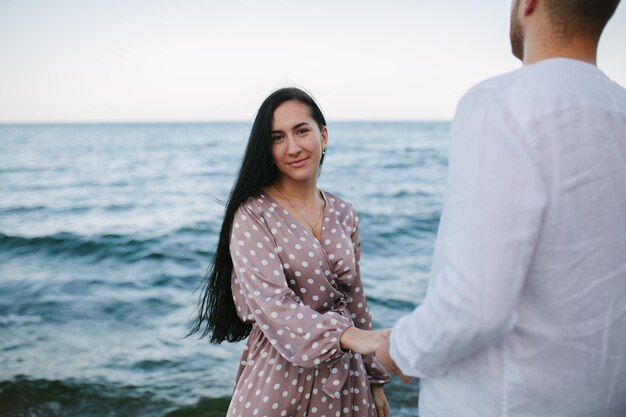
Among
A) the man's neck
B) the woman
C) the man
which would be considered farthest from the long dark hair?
the man's neck

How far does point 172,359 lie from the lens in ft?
19.2

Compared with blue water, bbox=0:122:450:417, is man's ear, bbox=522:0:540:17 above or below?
above

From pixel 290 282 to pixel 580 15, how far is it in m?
1.44

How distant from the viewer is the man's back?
3.79 ft

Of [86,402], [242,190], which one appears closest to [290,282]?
[242,190]

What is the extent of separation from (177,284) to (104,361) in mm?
3188

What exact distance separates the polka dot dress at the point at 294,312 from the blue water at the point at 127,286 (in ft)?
8.69

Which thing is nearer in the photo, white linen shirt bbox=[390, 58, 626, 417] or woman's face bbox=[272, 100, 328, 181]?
white linen shirt bbox=[390, 58, 626, 417]

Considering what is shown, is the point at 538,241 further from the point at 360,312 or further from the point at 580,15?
the point at 360,312

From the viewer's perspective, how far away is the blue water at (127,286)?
5.08 metres

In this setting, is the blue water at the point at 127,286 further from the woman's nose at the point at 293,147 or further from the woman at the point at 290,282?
the woman's nose at the point at 293,147

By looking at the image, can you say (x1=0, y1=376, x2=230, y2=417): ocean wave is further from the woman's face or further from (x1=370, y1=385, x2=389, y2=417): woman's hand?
the woman's face

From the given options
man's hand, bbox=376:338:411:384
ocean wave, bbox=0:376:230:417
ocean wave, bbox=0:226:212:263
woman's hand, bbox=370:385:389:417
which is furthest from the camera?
ocean wave, bbox=0:226:212:263

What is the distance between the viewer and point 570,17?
1271 mm
